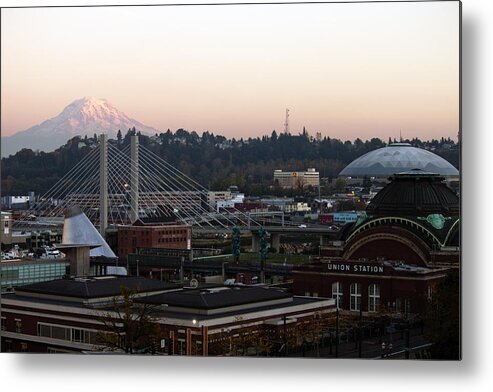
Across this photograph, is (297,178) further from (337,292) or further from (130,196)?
(130,196)

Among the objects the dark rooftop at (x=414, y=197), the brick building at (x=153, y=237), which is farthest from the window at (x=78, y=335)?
the dark rooftop at (x=414, y=197)

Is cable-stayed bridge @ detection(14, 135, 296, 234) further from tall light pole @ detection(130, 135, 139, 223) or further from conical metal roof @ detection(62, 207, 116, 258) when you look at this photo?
conical metal roof @ detection(62, 207, 116, 258)

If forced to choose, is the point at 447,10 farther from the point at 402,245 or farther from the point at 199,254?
the point at 199,254

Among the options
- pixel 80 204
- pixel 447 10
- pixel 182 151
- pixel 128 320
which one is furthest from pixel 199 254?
pixel 447 10

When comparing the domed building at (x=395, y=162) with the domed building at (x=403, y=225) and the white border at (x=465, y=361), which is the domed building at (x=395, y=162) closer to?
the domed building at (x=403, y=225)

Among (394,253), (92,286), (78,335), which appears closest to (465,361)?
(78,335)

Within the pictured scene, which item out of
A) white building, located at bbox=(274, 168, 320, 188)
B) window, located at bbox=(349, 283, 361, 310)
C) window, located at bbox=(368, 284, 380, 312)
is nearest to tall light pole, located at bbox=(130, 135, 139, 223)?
white building, located at bbox=(274, 168, 320, 188)
